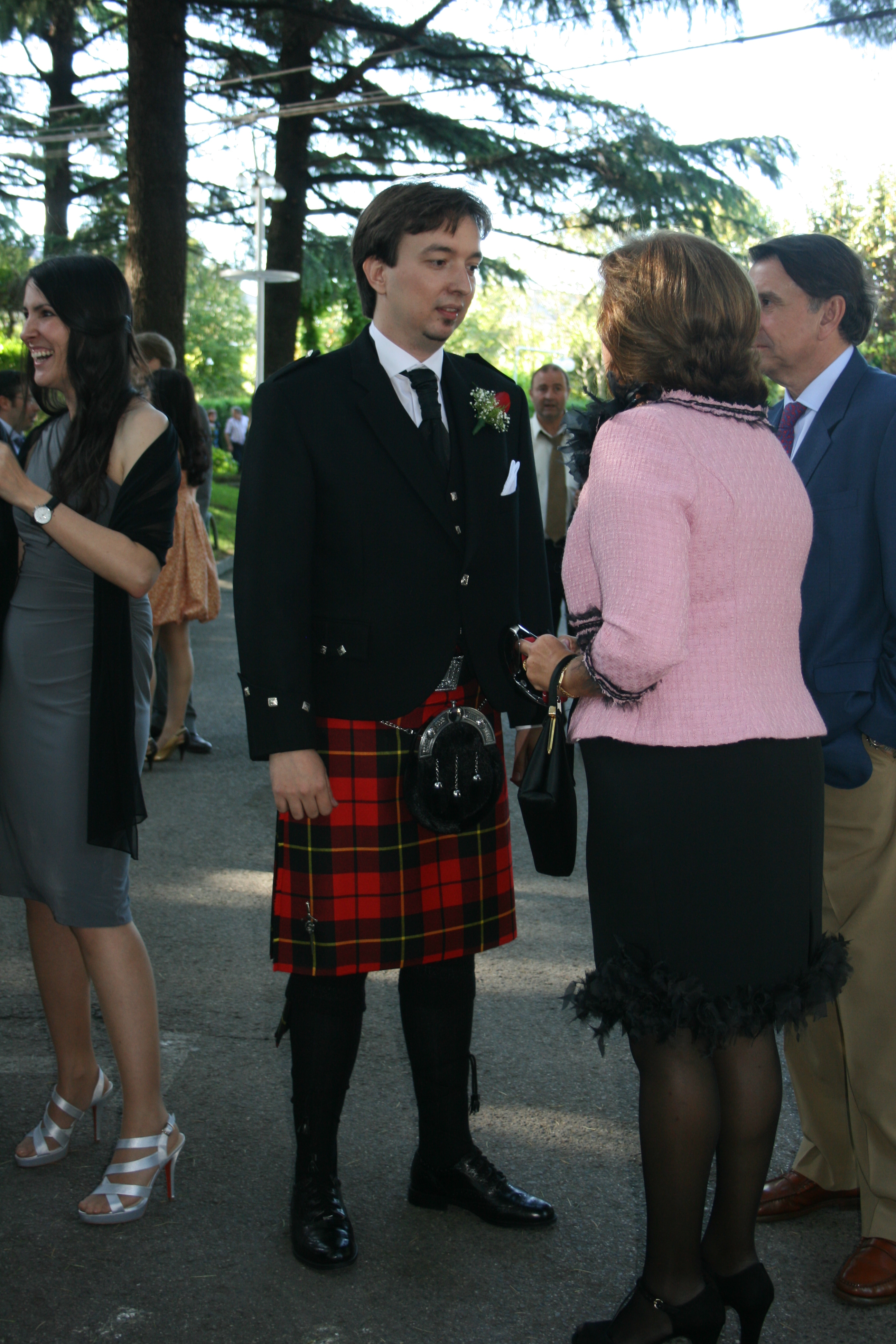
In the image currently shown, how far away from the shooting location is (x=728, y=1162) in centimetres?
206

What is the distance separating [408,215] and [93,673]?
1156 mm

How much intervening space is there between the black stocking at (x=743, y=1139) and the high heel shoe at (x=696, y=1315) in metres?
0.05

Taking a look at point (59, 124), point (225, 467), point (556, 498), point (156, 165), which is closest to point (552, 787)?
point (556, 498)

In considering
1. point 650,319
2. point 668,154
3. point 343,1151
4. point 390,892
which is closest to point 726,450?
point 650,319

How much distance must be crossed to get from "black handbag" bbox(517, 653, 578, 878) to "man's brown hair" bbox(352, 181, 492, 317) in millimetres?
948

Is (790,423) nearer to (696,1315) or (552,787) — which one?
(552,787)

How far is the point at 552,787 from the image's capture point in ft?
6.92

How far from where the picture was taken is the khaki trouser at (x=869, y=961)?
8.27 feet

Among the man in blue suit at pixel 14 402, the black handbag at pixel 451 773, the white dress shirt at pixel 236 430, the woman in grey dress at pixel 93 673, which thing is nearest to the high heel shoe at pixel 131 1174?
the woman in grey dress at pixel 93 673

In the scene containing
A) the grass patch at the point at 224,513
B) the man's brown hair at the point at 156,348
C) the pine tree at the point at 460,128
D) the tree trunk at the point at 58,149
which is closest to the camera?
the man's brown hair at the point at 156,348

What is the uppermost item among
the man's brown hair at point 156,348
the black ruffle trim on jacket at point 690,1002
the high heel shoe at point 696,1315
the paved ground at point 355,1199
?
the man's brown hair at point 156,348

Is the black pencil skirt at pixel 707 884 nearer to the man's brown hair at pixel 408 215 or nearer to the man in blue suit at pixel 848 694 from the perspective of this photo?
the man in blue suit at pixel 848 694

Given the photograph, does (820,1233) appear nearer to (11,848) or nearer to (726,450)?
(726,450)

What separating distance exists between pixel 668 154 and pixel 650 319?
1273 centimetres
